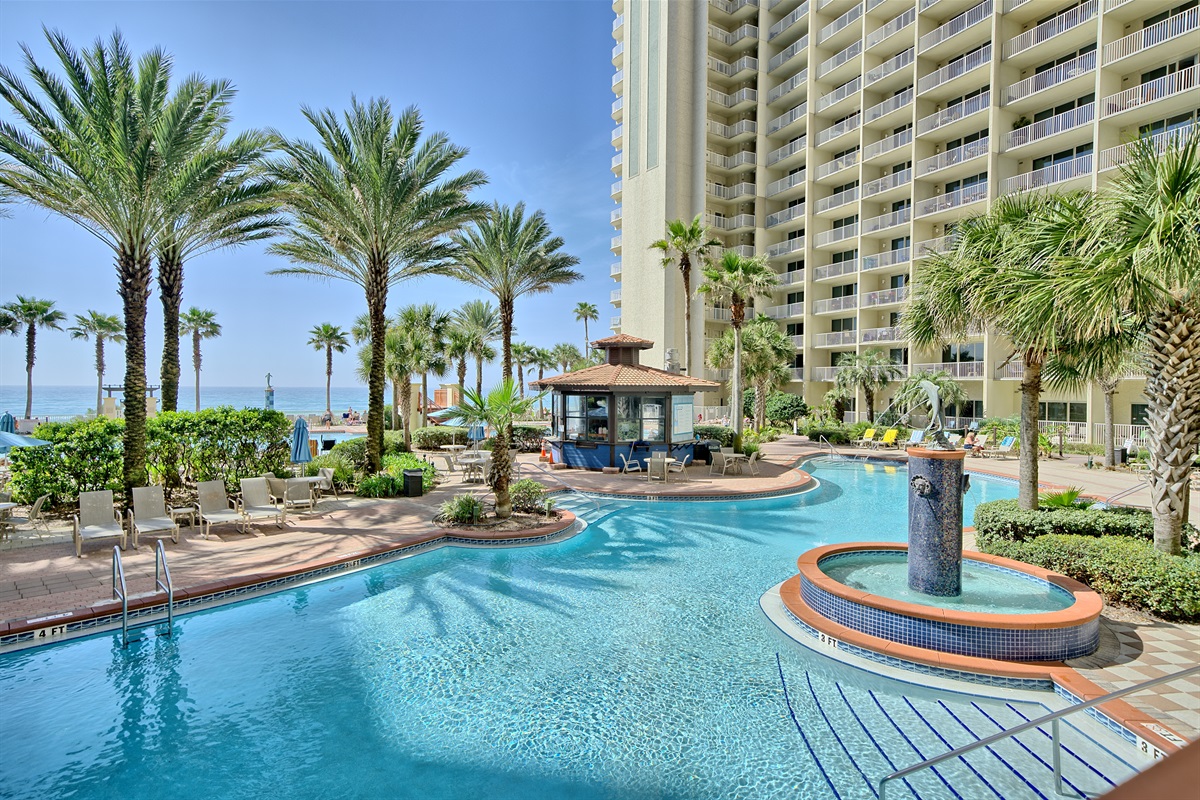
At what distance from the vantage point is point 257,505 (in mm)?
12680

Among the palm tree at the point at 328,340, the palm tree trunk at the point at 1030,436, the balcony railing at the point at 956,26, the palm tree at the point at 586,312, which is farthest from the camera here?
the palm tree at the point at 586,312

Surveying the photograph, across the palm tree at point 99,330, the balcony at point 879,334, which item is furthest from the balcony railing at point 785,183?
the palm tree at point 99,330

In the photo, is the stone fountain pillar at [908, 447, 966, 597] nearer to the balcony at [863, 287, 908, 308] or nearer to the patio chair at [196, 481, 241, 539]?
the patio chair at [196, 481, 241, 539]

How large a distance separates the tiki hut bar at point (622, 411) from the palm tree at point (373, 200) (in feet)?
20.9

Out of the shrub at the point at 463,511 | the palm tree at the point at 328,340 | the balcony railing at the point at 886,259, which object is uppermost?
the balcony railing at the point at 886,259

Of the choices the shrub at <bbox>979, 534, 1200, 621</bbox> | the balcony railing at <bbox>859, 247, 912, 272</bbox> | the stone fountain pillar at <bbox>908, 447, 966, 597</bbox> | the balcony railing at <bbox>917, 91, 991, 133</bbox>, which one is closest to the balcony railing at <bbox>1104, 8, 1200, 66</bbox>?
the balcony railing at <bbox>917, 91, 991, 133</bbox>

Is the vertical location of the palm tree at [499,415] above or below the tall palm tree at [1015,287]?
below

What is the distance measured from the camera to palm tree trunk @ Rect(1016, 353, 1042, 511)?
33.0ft

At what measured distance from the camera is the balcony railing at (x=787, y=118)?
1582 inches

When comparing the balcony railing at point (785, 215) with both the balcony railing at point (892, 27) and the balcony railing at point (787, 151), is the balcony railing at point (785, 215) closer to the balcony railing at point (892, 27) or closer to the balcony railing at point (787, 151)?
the balcony railing at point (787, 151)

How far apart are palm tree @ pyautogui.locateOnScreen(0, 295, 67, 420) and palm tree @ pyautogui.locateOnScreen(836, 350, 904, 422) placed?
53801 mm

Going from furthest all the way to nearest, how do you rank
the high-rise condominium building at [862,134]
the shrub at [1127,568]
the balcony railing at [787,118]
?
the balcony railing at [787,118]
the high-rise condominium building at [862,134]
the shrub at [1127,568]

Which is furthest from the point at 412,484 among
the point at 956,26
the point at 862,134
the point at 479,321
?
the point at 956,26

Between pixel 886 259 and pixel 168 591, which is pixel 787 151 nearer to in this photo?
pixel 886 259
